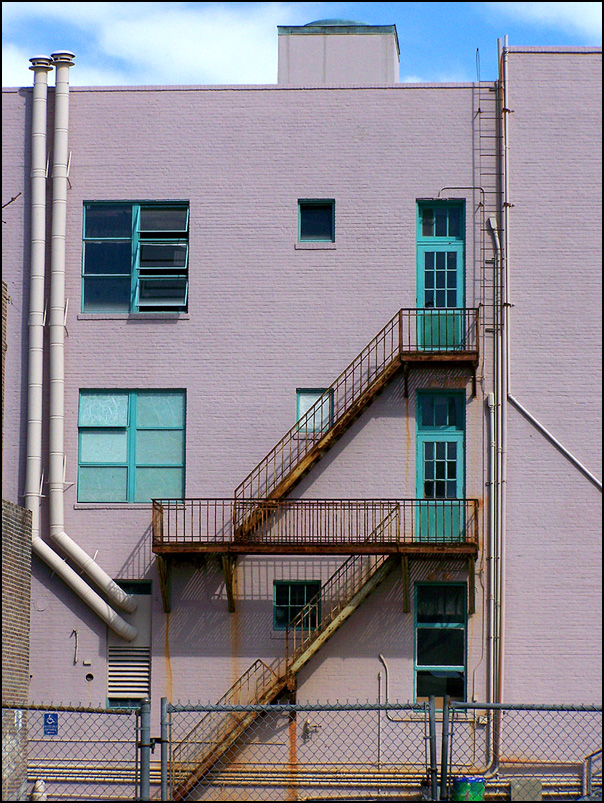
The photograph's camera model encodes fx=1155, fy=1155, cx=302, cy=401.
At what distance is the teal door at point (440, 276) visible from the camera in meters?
22.6

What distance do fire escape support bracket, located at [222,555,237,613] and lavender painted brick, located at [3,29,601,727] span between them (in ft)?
0.75

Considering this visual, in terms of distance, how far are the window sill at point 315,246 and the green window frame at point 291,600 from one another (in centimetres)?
654

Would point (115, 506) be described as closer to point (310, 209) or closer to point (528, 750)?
point (310, 209)

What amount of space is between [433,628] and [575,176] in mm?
9307

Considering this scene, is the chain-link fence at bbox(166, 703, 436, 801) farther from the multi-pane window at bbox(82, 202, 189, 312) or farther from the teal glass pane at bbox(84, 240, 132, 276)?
the teal glass pane at bbox(84, 240, 132, 276)

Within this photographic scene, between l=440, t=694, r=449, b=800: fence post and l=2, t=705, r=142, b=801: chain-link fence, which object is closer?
l=440, t=694, r=449, b=800: fence post

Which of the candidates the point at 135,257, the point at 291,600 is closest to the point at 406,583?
the point at 291,600

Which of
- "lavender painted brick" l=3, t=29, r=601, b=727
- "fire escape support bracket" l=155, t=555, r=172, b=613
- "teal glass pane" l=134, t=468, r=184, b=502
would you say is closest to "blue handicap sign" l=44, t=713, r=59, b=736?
"lavender painted brick" l=3, t=29, r=601, b=727

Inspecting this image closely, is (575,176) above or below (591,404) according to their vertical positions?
above

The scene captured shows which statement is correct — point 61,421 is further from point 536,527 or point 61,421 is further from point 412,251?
point 536,527

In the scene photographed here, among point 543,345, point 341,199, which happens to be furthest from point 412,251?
point 543,345

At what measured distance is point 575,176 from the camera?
75.2 feet

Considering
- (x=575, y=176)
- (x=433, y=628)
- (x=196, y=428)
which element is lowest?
(x=433, y=628)

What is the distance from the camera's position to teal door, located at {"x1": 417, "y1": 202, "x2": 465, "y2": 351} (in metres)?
22.6
